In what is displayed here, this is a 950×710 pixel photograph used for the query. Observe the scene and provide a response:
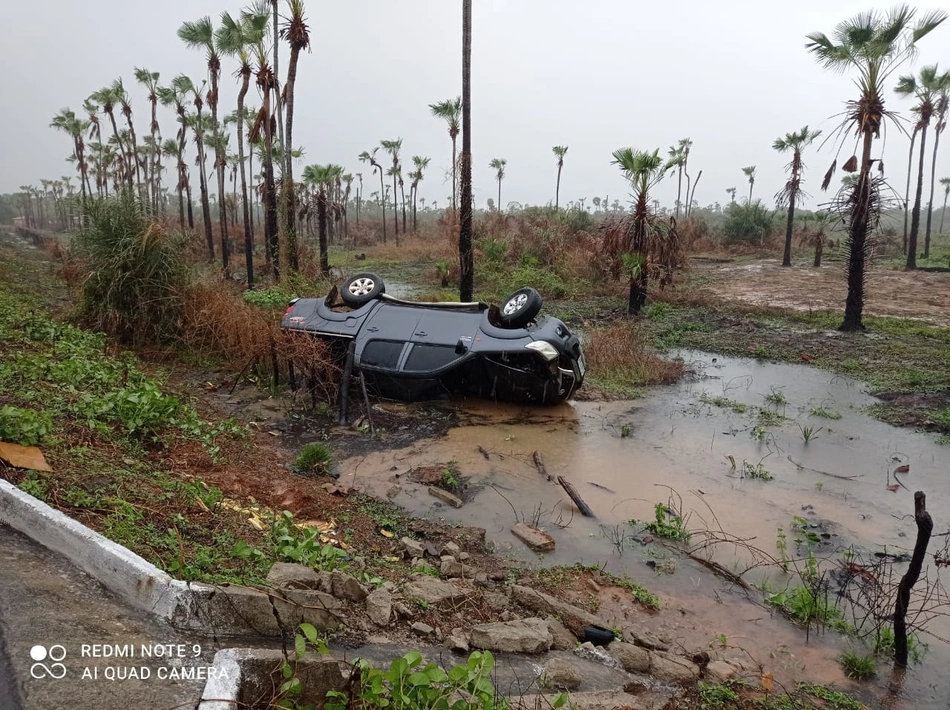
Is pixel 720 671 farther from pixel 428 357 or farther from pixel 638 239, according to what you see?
pixel 638 239

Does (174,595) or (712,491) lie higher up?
(174,595)

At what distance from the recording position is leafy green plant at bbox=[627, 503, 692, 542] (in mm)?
5973

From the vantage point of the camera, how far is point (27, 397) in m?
5.31

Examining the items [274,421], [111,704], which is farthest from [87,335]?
[111,704]

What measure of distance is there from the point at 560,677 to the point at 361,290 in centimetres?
793

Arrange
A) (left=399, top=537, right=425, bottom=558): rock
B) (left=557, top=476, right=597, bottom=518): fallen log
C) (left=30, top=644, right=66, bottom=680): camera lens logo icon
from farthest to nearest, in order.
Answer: (left=557, top=476, right=597, bottom=518): fallen log, (left=399, top=537, right=425, bottom=558): rock, (left=30, top=644, right=66, bottom=680): camera lens logo icon

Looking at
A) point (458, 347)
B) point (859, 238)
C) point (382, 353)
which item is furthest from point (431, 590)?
point (859, 238)

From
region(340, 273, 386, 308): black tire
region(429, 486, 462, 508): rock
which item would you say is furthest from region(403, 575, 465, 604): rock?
region(340, 273, 386, 308): black tire

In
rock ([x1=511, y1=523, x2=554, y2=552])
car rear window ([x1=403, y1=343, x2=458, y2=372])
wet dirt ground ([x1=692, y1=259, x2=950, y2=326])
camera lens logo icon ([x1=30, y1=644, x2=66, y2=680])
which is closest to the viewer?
camera lens logo icon ([x1=30, y1=644, x2=66, y2=680])

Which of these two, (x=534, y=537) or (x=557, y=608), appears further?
(x=534, y=537)

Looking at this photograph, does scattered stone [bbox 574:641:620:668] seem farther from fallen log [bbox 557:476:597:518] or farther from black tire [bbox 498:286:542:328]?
black tire [bbox 498:286:542:328]

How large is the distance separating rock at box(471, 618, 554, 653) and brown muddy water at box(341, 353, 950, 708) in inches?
53.3

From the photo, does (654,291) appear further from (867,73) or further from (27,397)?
(27,397)

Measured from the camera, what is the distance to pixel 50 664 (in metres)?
2.26
